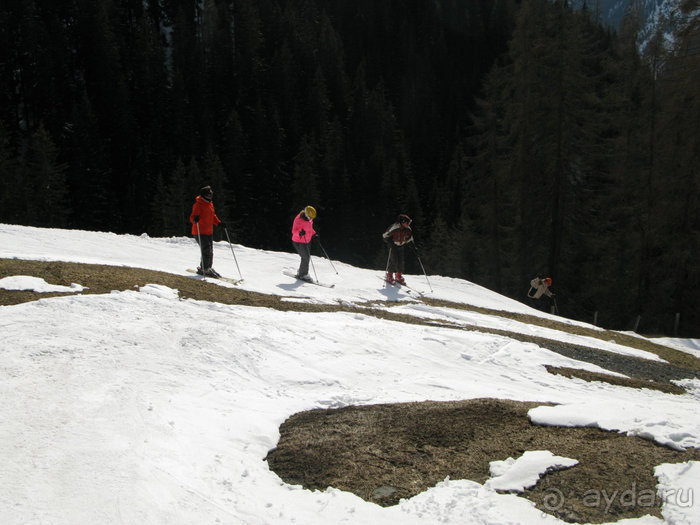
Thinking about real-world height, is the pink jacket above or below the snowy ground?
above

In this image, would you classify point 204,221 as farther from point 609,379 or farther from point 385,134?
point 385,134

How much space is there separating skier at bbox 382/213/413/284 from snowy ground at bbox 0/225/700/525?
643cm

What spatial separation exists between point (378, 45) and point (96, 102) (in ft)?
200

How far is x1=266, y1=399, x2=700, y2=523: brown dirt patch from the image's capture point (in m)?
4.56

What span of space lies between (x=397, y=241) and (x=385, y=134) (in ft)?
208

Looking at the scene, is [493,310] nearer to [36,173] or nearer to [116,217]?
[36,173]

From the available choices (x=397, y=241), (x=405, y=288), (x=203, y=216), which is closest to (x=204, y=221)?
(x=203, y=216)

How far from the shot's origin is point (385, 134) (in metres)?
78.2

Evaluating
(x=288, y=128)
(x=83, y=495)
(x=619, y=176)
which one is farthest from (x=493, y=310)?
(x=288, y=128)

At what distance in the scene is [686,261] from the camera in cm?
2731

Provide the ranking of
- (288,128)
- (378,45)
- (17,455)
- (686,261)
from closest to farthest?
(17,455), (686,261), (288,128), (378,45)

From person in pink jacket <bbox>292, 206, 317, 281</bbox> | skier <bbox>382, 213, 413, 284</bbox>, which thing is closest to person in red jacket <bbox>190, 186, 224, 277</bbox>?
person in pink jacket <bbox>292, 206, 317, 281</bbox>

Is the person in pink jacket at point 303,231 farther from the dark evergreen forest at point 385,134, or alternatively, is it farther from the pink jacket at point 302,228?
the dark evergreen forest at point 385,134

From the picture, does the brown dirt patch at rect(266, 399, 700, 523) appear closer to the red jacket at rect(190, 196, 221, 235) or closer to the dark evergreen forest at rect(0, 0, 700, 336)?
the red jacket at rect(190, 196, 221, 235)
